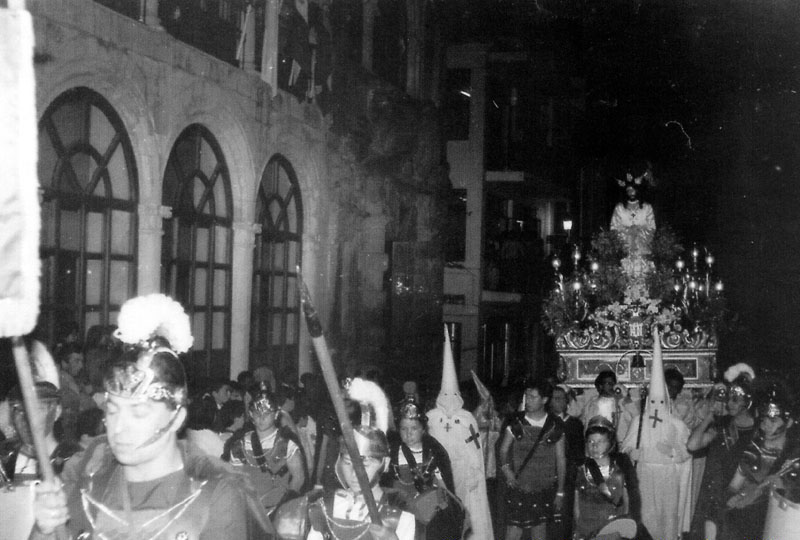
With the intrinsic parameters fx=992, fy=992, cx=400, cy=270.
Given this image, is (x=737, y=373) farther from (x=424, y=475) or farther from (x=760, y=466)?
(x=424, y=475)

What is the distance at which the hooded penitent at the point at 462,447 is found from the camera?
8797 millimetres

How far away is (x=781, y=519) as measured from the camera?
603cm

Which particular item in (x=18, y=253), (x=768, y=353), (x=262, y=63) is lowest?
(x=768, y=353)

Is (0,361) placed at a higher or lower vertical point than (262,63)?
lower

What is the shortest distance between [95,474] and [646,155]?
→ 28414mm

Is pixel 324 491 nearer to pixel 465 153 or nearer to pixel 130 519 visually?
pixel 130 519

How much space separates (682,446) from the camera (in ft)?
30.9

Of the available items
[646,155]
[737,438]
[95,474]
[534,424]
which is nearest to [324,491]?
[95,474]

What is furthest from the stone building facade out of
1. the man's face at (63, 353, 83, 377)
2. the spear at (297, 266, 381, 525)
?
the spear at (297, 266, 381, 525)

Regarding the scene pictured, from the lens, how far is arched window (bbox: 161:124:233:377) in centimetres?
1183

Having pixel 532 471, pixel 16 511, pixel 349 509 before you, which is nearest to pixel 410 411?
pixel 532 471

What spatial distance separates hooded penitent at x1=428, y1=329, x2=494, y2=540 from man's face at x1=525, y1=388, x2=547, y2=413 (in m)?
1.02

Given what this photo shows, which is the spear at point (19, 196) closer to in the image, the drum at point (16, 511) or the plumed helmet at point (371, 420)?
the plumed helmet at point (371, 420)

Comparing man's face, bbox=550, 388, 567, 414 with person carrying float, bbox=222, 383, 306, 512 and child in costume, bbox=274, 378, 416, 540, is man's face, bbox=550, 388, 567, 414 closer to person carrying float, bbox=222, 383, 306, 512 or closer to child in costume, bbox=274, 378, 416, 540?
person carrying float, bbox=222, 383, 306, 512
